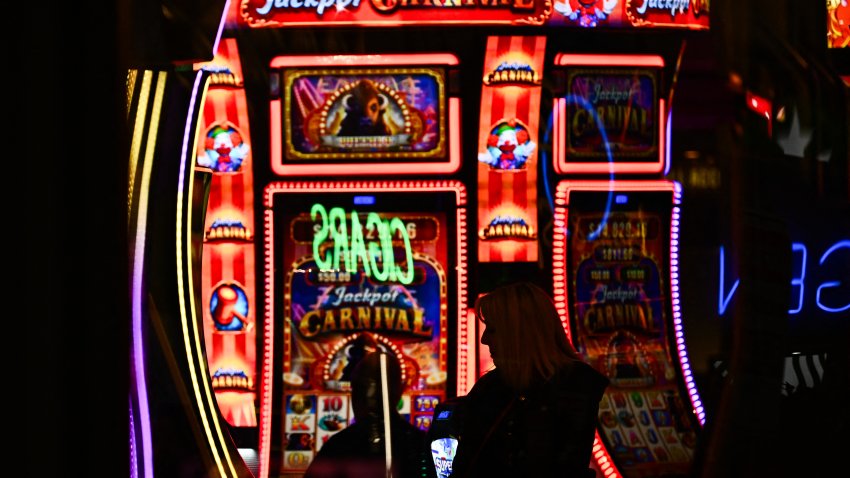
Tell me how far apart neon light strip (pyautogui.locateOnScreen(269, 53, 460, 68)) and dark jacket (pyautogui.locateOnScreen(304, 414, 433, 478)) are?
5.05 feet

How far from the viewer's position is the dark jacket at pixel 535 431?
8.41 feet

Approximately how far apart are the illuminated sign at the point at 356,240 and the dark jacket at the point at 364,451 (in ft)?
2.22

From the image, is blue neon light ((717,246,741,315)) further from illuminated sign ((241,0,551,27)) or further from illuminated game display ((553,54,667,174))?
illuminated sign ((241,0,551,27))

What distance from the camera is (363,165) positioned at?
16.4ft

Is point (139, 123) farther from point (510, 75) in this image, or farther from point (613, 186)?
point (613, 186)

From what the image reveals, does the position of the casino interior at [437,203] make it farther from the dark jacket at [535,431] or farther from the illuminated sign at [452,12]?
the dark jacket at [535,431]

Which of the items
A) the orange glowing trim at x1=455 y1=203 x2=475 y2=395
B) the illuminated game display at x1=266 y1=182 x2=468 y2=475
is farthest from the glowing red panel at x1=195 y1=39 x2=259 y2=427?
the orange glowing trim at x1=455 y1=203 x2=475 y2=395

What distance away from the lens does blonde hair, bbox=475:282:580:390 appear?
2.63 metres

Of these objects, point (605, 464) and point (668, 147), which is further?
point (668, 147)

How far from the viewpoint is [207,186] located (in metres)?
3.56

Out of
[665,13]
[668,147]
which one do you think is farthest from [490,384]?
[665,13]

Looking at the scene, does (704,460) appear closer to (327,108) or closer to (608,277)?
(608,277)

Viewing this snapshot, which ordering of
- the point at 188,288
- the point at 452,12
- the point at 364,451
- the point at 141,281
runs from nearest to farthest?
the point at 141,281 < the point at 188,288 < the point at 364,451 < the point at 452,12

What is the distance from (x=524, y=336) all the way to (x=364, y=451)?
2.14m
